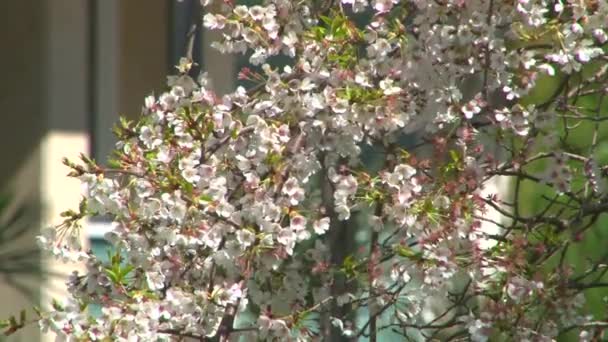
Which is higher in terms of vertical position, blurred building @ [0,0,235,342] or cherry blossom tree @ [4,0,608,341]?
blurred building @ [0,0,235,342]

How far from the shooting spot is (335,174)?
365cm

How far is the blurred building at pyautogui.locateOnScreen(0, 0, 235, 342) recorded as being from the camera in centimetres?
597

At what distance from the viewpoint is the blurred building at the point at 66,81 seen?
5.97 m

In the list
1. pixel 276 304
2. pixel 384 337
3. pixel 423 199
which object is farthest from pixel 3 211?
pixel 423 199

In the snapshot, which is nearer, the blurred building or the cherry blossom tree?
the cherry blossom tree

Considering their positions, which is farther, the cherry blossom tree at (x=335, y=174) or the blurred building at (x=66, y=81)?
the blurred building at (x=66, y=81)

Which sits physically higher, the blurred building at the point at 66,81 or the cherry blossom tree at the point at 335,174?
the blurred building at the point at 66,81

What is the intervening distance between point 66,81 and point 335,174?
8.82ft

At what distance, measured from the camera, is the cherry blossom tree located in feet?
11.6

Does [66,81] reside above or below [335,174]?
above

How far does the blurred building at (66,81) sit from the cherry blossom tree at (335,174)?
86.7 inches

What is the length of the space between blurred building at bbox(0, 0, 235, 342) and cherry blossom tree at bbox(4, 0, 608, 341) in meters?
2.20

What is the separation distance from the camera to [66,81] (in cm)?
606

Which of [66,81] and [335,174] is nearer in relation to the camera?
[335,174]
